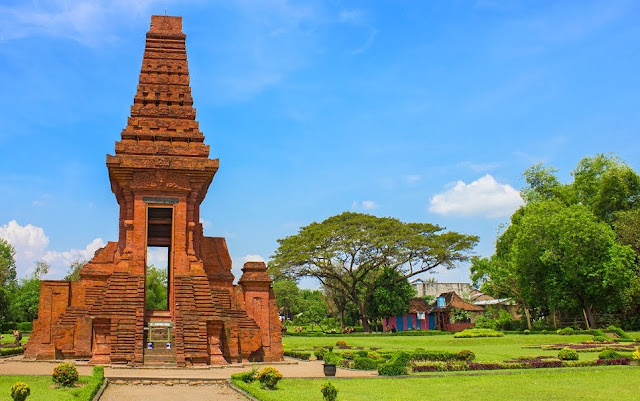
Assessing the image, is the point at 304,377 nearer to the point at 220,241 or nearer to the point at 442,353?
the point at 442,353

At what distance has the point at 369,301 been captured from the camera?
56156 mm

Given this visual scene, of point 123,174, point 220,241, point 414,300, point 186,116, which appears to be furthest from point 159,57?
point 414,300

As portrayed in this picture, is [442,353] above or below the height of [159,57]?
below

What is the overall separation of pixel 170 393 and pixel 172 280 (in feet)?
30.2

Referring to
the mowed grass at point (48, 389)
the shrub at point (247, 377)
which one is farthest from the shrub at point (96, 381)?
the shrub at point (247, 377)

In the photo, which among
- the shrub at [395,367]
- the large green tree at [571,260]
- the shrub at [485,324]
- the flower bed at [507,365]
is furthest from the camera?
the shrub at [485,324]

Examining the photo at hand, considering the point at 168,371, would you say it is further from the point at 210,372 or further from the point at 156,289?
the point at 156,289

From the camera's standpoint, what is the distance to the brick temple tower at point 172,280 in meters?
20.5

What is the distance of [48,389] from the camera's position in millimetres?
14375

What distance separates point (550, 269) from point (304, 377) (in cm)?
2913

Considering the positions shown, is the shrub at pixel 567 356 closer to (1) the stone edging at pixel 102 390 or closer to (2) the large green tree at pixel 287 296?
(1) the stone edging at pixel 102 390

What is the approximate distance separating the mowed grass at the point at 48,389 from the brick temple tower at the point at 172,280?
394 cm

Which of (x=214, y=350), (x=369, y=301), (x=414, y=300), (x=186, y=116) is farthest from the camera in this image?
(x=414, y=300)

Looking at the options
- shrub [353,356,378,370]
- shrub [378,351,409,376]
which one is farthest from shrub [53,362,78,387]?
shrub [353,356,378,370]
